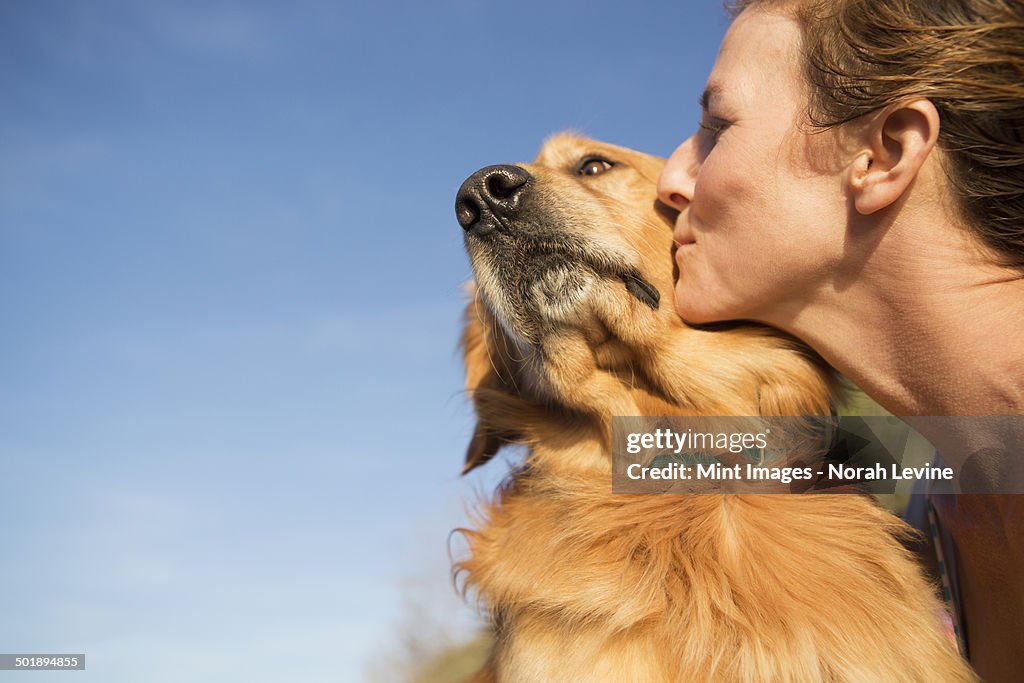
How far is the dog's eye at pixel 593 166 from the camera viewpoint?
2.77 metres

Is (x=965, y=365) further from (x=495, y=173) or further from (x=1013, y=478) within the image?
(x=495, y=173)

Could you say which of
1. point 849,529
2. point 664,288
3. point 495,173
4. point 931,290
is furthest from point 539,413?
point 931,290

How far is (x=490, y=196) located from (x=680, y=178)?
57cm

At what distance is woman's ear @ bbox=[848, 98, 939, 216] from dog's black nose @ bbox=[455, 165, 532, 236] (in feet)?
2.96

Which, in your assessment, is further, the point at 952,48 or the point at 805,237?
the point at 805,237

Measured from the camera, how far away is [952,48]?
182 centimetres

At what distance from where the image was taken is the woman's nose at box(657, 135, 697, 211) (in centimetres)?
240

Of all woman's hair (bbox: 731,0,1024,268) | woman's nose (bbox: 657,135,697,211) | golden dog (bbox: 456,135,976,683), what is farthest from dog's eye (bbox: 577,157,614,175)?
woman's hair (bbox: 731,0,1024,268)

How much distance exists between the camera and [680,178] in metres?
2.42

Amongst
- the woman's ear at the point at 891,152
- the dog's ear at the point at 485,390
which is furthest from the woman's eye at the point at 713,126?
the dog's ear at the point at 485,390

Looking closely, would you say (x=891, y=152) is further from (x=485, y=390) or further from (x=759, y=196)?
(x=485, y=390)

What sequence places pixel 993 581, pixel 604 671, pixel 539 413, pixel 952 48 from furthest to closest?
pixel 539 413 → pixel 993 581 → pixel 604 671 → pixel 952 48

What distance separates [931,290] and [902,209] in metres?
0.20

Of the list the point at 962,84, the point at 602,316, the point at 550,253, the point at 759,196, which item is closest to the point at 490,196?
the point at 550,253
